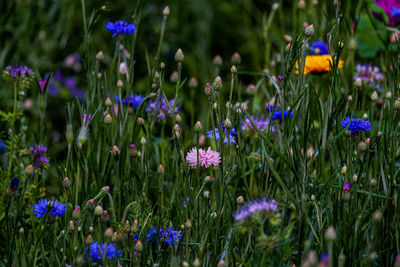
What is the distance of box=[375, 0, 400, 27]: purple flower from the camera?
1.68 m

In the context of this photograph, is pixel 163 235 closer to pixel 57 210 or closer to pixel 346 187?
pixel 57 210

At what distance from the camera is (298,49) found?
100 cm

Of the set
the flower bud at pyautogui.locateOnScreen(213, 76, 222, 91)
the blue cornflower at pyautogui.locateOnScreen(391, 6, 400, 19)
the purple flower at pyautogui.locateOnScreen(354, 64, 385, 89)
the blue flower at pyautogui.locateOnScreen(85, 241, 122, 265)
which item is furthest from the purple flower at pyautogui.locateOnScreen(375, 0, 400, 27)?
the blue flower at pyautogui.locateOnScreen(85, 241, 122, 265)

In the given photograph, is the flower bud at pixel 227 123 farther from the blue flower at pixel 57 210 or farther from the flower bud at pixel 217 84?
the blue flower at pixel 57 210

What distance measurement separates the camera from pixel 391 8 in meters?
1.70

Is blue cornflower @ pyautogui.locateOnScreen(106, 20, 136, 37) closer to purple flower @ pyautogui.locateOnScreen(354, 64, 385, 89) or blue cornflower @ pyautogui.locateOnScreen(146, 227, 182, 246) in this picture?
blue cornflower @ pyautogui.locateOnScreen(146, 227, 182, 246)

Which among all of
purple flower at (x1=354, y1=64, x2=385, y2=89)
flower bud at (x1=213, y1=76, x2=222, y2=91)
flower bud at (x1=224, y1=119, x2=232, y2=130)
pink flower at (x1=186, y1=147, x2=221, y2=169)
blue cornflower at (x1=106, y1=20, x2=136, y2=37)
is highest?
blue cornflower at (x1=106, y1=20, x2=136, y2=37)

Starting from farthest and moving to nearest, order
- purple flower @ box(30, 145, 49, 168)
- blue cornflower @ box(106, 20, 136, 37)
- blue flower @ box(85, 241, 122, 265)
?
1. blue cornflower @ box(106, 20, 136, 37)
2. purple flower @ box(30, 145, 49, 168)
3. blue flower @ box(85, 241, 122, 265)

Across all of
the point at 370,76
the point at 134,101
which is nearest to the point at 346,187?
the point at 134,101

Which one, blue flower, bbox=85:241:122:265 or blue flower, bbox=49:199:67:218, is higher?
blue flower, bbox=49:199:67:218

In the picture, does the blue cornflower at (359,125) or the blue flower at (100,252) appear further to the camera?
the blue cornflower at (359,125)

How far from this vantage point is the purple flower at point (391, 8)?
5.52 ft

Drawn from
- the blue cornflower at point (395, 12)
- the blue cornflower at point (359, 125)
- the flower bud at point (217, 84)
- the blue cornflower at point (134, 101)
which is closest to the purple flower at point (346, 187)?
the blue cornflower at point (359, 125)

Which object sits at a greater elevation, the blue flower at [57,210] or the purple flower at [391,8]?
the purple flower at [391,8]
